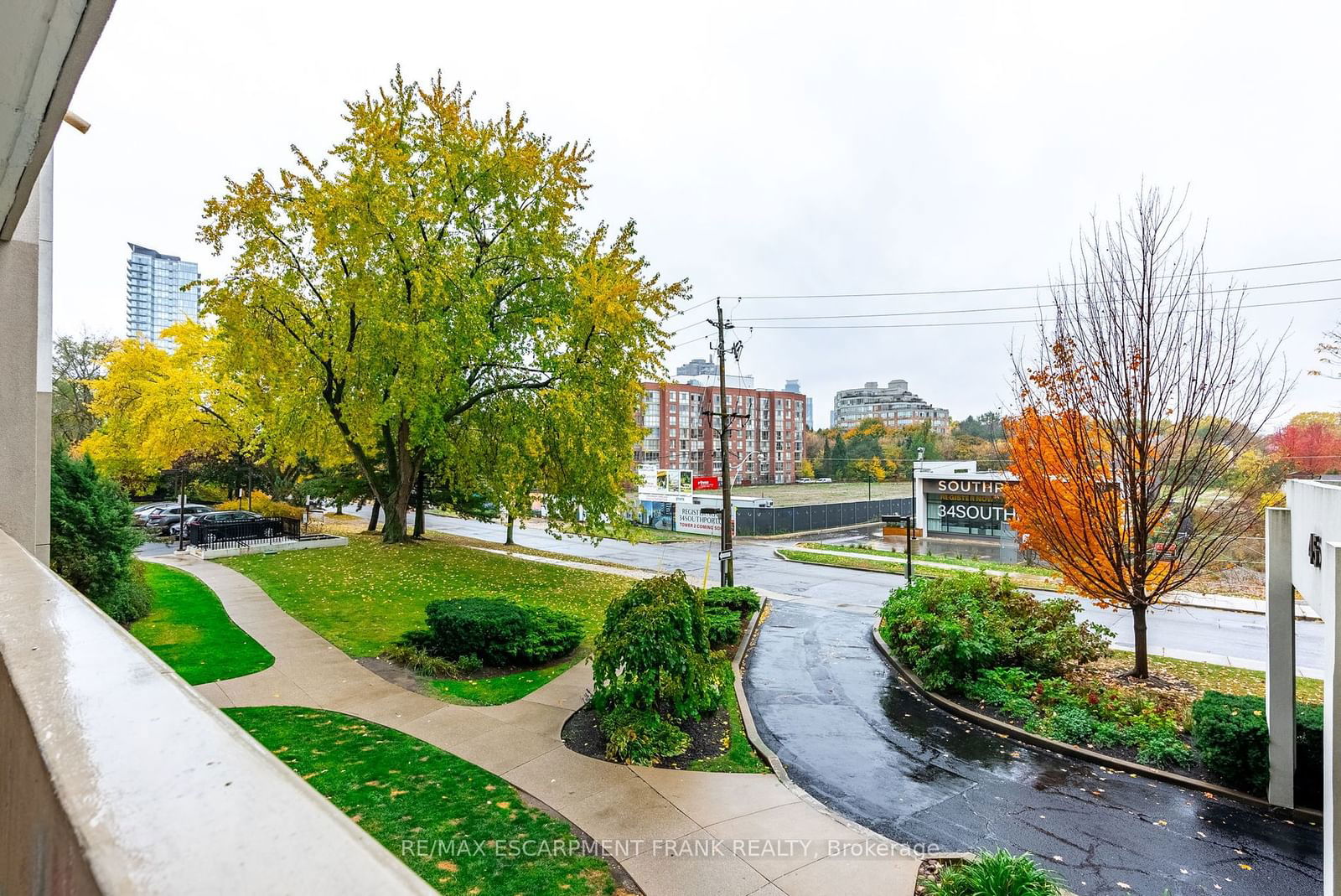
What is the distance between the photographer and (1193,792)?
295 inches

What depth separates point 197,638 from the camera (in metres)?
11.4

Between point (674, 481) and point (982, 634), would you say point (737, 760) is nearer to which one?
point (982, 634)

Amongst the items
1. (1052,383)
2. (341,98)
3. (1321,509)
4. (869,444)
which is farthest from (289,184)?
(869,444)

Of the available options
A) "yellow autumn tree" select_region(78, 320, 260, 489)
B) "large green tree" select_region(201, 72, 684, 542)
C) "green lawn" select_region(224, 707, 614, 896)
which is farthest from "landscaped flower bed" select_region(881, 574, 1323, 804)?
"yellow autumn tree" select_region(78, 320, 260, 489)

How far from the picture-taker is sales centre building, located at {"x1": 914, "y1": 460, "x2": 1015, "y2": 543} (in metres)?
38.8

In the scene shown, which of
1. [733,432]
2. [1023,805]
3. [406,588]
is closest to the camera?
[1023,805]

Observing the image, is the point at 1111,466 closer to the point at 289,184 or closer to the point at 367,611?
the point at 367,611

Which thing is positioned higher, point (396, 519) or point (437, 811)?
point (396, 519)

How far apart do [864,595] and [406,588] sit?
1309 cm

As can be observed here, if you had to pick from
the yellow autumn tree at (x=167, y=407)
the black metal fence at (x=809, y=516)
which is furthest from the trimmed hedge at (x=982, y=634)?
the black metal fence at (x=809, y=516)

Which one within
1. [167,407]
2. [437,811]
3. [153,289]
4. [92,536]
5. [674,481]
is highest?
[153,289]

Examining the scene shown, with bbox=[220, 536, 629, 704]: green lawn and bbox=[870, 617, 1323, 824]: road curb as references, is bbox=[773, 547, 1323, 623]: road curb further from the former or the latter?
bbox=[220, 536, 629, 704]: green lawn

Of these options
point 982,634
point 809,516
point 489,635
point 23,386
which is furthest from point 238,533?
point 809,516

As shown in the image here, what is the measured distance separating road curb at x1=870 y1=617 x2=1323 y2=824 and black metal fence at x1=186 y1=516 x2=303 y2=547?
71.1ft
